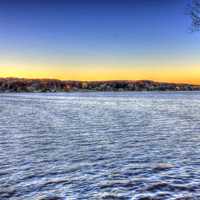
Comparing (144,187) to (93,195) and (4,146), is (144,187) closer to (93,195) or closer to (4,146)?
(93,195)

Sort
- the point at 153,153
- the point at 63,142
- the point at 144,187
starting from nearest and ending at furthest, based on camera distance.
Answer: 1. the point at 144,187
2. the point at 153,153
3. the point at 63,142

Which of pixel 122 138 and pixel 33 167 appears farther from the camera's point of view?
pixel 122 138

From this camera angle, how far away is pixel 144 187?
11250 mm

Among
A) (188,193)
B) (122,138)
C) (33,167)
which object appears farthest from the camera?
(122,138)

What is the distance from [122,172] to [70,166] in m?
2.75

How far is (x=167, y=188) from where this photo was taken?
11.1 m

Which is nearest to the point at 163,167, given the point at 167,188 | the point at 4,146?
the point at 167,188

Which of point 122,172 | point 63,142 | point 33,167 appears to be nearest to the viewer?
point 122,172

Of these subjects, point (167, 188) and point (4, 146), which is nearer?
point (167, 188)

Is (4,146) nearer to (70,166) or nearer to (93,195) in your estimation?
(70,166)

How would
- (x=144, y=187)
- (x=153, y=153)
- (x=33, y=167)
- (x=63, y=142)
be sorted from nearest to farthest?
(x=144, y=187)
(x=33, y=167)
(x=153, y=153)
(x=63, y=142)

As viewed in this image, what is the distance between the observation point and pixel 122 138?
75.9 feet

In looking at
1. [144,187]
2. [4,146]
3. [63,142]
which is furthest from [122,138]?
[144,187]

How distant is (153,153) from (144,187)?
6219mm
